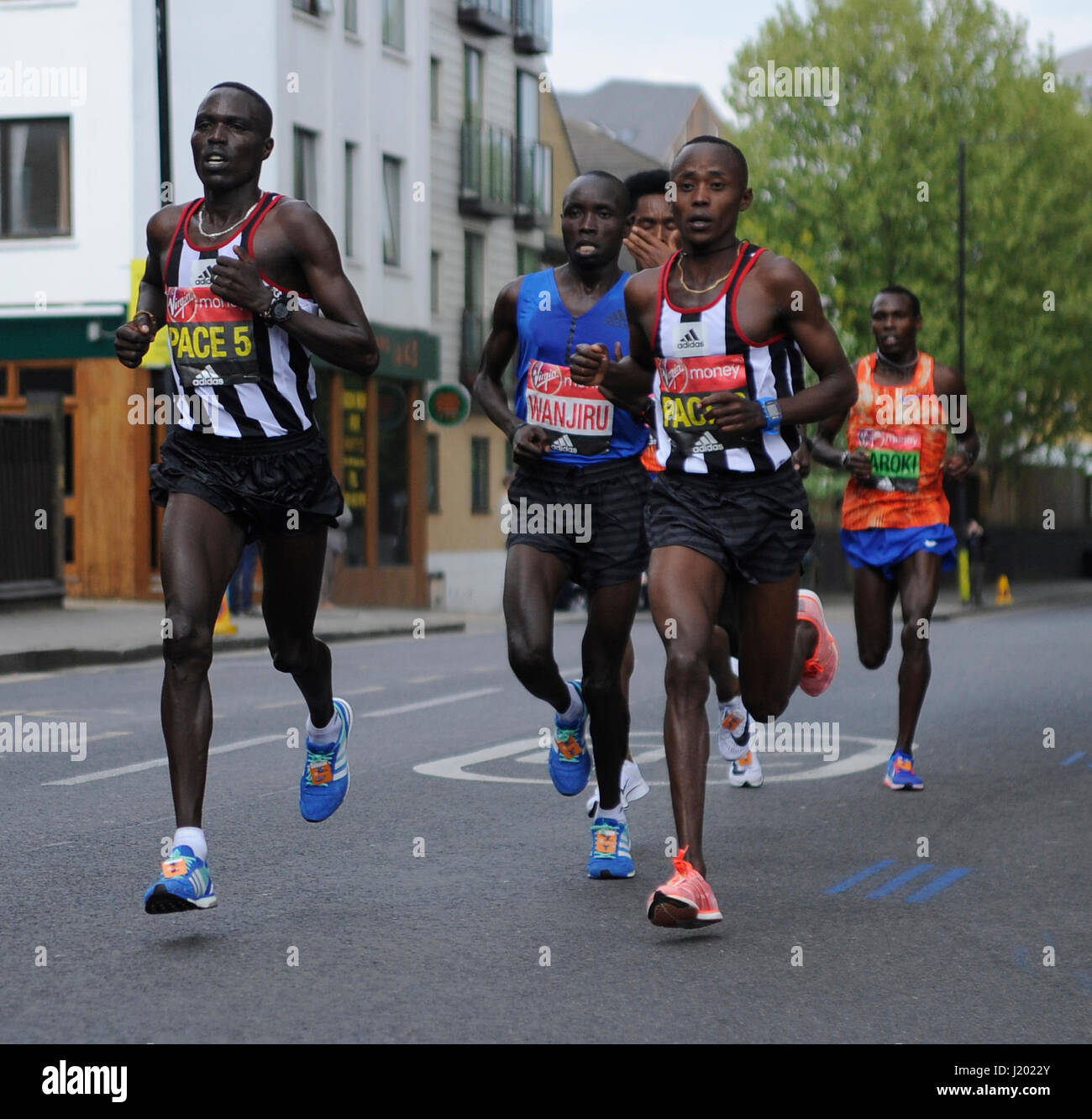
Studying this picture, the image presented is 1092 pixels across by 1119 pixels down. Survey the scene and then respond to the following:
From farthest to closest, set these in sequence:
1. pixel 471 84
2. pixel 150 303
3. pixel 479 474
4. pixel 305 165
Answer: pixel 479 474 < pixel 471 84 < pixel 305 165 < pixel 150 303

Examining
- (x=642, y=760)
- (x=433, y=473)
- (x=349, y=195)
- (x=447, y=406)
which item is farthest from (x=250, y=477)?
(x=433, y=473)

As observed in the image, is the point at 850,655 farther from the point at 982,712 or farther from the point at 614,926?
the point at 614,926

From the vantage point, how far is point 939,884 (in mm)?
6363

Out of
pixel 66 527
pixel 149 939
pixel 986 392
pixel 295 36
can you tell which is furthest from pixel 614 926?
pixel 986 392

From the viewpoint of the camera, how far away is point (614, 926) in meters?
5.56

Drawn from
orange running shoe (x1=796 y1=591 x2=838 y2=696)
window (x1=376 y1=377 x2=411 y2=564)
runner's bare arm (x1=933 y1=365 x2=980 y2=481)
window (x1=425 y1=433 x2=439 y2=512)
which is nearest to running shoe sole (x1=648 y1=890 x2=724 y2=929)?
orange running shoe (x1=796 y1=591 x2=838 y2=696)

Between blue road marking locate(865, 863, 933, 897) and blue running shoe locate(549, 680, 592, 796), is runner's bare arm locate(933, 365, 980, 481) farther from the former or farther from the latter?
blue running shoe locate(549, 680, 592, 796)

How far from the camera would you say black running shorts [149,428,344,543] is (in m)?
5.83

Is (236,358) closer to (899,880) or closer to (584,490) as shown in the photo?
(584,490)

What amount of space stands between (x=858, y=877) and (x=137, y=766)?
3837 mm

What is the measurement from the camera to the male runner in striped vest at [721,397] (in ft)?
19.1

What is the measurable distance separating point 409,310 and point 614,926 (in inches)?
1091

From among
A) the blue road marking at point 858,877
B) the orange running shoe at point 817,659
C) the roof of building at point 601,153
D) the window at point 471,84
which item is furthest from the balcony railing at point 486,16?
the blue road marking at point 858,877
